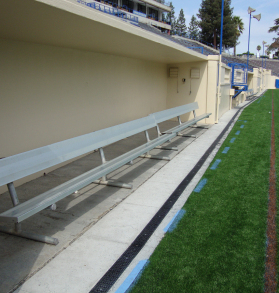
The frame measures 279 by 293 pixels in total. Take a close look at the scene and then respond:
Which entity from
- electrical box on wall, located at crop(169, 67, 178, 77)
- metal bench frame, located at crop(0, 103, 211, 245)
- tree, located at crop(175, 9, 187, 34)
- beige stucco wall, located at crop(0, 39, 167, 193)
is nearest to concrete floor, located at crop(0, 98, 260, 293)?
metal bench frame, located at crop(0, 103, 211, 245)

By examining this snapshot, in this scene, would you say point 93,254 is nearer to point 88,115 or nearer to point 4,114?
point 4,114

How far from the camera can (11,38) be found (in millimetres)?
5094

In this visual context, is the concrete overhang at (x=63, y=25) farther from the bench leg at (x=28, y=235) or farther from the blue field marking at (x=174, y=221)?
the blue field marking at (x=174, y=221)

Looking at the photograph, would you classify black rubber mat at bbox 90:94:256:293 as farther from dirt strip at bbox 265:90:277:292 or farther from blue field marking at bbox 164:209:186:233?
dirt strip at bbox 265:90:277:292

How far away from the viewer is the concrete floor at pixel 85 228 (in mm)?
2838

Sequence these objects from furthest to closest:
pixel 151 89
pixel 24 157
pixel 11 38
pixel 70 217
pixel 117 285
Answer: pixel 151 89, pixel 11 38, pixel 70 217, pixel 24 157, pixel 117 285

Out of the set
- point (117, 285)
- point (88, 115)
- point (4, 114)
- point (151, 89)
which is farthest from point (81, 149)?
point (151, 89)

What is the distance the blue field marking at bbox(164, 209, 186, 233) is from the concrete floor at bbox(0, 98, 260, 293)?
68mm

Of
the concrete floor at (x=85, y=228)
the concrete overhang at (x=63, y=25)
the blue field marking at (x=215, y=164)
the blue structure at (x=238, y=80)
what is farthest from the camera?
the blue structure at (x=238, y=80)

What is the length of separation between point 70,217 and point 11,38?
3.19 m

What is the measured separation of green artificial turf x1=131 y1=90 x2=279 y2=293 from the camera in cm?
272

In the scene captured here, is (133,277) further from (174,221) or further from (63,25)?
(63,25)

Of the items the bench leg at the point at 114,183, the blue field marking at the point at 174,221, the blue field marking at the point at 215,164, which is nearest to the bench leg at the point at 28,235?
the blue field marking at the point at 174,221

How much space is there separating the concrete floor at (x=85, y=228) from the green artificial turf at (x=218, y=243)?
0.75ft
